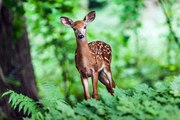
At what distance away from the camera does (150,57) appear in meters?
11.5

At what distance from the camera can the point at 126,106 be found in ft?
8.80

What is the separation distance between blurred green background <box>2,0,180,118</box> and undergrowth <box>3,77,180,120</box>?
0.42 meters

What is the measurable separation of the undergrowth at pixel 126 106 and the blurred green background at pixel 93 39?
423 mm

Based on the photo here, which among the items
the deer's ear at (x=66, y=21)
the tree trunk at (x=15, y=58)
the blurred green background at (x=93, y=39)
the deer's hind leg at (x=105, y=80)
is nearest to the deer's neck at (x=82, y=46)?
A: the deer's ear at (x=66, y=21)

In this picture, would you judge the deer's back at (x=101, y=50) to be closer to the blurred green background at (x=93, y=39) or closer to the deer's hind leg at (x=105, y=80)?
the deer's hind leg at (x=105, y=80)

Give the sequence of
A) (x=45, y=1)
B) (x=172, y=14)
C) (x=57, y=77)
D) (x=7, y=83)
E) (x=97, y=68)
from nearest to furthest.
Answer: (x=97, y=68)
(x=7, y=83)
(x=45, y=1)
(x=172, y=14)
(x=57, y=77)

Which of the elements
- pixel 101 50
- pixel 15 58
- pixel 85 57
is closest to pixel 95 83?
pixel 85 57

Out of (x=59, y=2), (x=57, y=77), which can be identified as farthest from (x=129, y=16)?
(x=57, y=77)

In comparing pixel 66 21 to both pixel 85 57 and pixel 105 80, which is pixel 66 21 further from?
pixel 105 80

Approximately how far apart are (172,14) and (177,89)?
5.64 meters

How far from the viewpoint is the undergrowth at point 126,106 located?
2.57 metres

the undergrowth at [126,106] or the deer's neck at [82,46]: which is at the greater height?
the deer's neck at [82,46]

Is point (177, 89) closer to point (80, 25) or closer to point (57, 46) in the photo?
point (80, 25)

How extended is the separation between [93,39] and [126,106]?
17.3 ft
